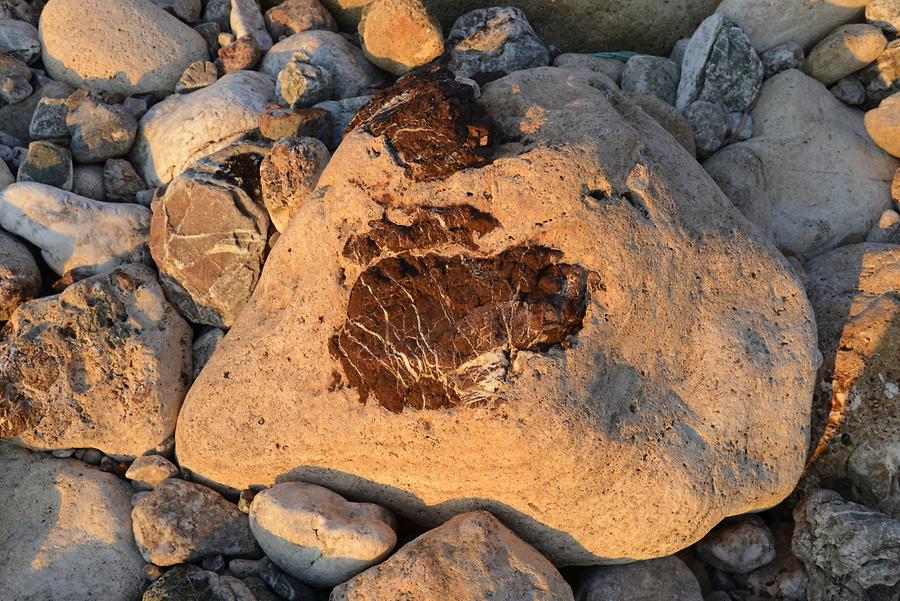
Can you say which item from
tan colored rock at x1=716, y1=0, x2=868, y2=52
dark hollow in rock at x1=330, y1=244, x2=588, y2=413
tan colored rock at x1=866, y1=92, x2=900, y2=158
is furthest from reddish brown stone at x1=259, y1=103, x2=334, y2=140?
tan colored rock at x1=866, y1=92, x2=900, y2=158

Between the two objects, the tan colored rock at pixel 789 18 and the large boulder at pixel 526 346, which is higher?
the tan colored rock at pixel 789 18

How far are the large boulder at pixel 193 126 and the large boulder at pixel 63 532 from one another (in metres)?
1.96

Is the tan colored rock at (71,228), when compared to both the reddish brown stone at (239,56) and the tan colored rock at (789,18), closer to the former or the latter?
the reddish brown stone at (239,56)

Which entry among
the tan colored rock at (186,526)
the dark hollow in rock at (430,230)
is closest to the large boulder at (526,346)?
the dark hollow in rock at (430,230)

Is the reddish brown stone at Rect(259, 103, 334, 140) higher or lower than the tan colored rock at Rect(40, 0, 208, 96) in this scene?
lower

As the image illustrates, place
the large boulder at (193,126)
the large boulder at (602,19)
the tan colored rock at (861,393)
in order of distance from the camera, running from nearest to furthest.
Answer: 1. the tan colored rock at (861,393)
2. the large boulder at (193,126)
3. the large boulder at (602,19)

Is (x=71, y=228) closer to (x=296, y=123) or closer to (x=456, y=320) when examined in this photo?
(x=296, y=123)

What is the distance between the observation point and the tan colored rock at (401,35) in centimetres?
480

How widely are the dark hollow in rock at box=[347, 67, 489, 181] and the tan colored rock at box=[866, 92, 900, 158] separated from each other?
9.65ft

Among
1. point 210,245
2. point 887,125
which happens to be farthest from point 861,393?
point 210,245

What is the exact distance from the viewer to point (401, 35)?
4.87 meters

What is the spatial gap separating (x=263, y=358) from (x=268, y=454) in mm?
488

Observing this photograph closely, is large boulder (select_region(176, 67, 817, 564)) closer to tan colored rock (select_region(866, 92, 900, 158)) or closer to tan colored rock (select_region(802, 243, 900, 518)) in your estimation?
tan colored rock (select_region(802, 243, 900, 518))

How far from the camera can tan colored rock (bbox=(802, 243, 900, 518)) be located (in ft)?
12.3
